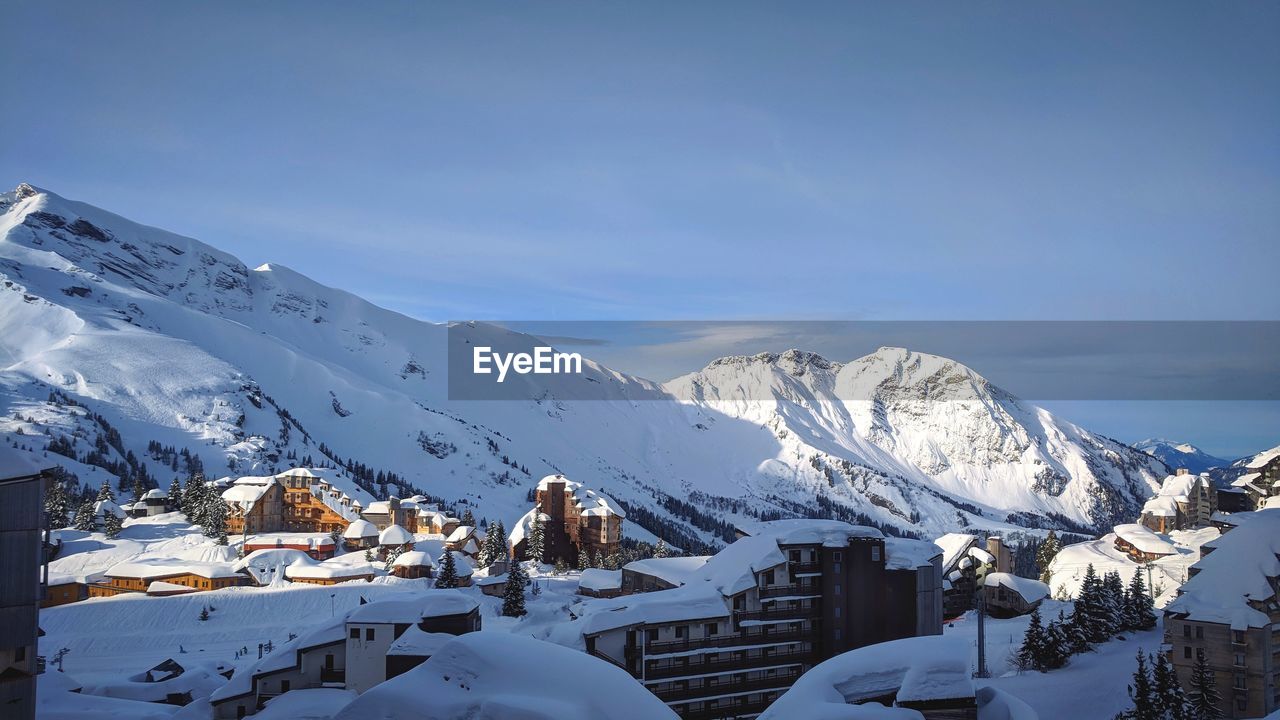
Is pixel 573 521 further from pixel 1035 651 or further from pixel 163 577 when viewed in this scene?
pixel 1035 651

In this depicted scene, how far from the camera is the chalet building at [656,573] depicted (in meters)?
50.3

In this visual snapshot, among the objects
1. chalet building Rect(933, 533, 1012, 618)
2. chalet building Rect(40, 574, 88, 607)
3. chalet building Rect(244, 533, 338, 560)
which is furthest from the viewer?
chalet building Rect(244, 533, 338, 560)

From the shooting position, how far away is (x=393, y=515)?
8119 centimetres

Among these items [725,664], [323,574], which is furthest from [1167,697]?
[323,574]

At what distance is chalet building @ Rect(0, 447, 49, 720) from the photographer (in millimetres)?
14664

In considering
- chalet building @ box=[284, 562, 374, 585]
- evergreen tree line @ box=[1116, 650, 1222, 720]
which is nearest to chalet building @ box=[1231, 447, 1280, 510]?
evergreen tree line @ box=[1116, 650, 1222, 720]

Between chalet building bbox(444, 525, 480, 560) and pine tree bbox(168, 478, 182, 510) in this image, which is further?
pine tree bbox(168, 478, 182, 510)

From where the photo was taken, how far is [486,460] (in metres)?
140

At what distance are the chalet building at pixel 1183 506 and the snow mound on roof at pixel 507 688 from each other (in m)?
83.5

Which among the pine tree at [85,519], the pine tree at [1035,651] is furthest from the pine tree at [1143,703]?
the pine tree at [85,519]

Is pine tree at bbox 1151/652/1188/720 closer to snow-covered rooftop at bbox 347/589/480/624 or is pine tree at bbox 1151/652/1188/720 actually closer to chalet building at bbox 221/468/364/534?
snow-covered rooftop at bbox 347/589/480/624

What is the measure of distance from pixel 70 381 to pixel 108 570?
3078 inches

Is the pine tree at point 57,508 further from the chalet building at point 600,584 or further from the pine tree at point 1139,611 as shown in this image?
the pine tree at point 1139,611

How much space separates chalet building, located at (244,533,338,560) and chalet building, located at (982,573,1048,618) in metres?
51.5
